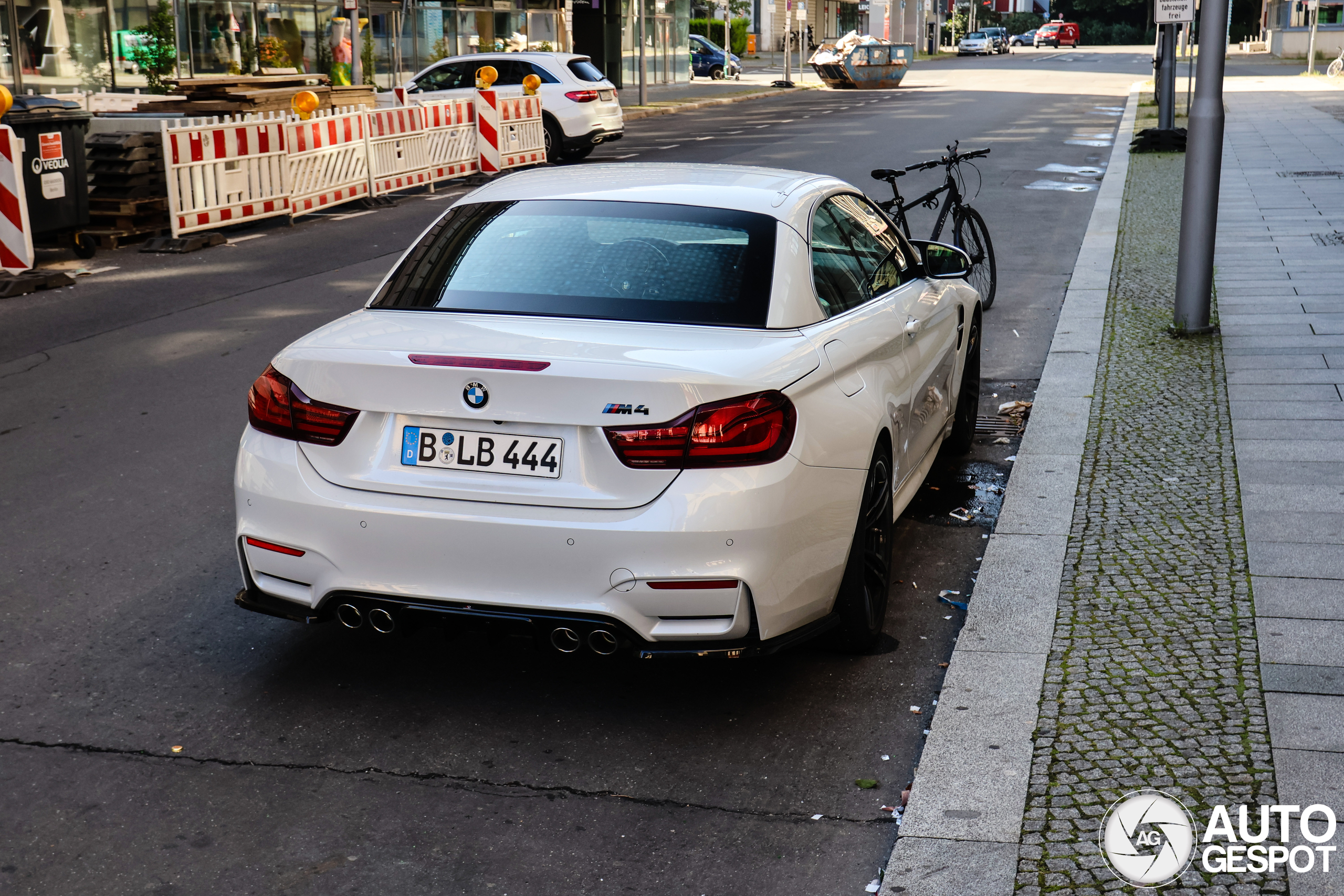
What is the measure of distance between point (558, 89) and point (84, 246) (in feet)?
36.4

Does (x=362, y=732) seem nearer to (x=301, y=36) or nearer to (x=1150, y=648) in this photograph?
(x=1150, y=648)

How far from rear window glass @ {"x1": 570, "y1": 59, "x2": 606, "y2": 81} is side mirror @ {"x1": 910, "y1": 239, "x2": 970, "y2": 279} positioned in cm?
1864

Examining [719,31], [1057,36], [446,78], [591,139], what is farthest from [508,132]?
[1057,36]

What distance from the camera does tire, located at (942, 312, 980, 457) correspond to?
6.73m

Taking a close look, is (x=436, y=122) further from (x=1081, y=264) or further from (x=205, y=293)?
(x=1081, y=264)

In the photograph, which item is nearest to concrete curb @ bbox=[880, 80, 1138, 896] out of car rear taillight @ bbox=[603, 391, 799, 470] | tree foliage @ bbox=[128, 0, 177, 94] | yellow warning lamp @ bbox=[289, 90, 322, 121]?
car rear taillight @ bbox=[603, 391, 799, 470]

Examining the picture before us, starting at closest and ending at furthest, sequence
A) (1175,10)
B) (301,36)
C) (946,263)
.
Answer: (946,263)
(1175,10)
(301,36)

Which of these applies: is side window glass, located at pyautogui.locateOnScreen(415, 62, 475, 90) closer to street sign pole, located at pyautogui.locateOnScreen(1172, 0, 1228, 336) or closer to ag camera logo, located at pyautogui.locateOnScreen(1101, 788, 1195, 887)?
street sign pole, located at pyautogui.locateOnScreen(1172, 0, 1228, 336)

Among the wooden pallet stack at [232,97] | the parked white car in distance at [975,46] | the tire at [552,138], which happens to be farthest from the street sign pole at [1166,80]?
the parked white car in distance at [975,46]

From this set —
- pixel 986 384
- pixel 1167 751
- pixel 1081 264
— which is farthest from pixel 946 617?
pixel 1081 264

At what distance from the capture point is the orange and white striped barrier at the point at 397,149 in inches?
708

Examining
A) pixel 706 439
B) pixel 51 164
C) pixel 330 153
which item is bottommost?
pixel 706 439

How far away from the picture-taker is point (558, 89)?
23.2 m

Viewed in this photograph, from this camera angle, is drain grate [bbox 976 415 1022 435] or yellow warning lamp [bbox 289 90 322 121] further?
yellow warning lamp [bbox 289 90 322 121]
